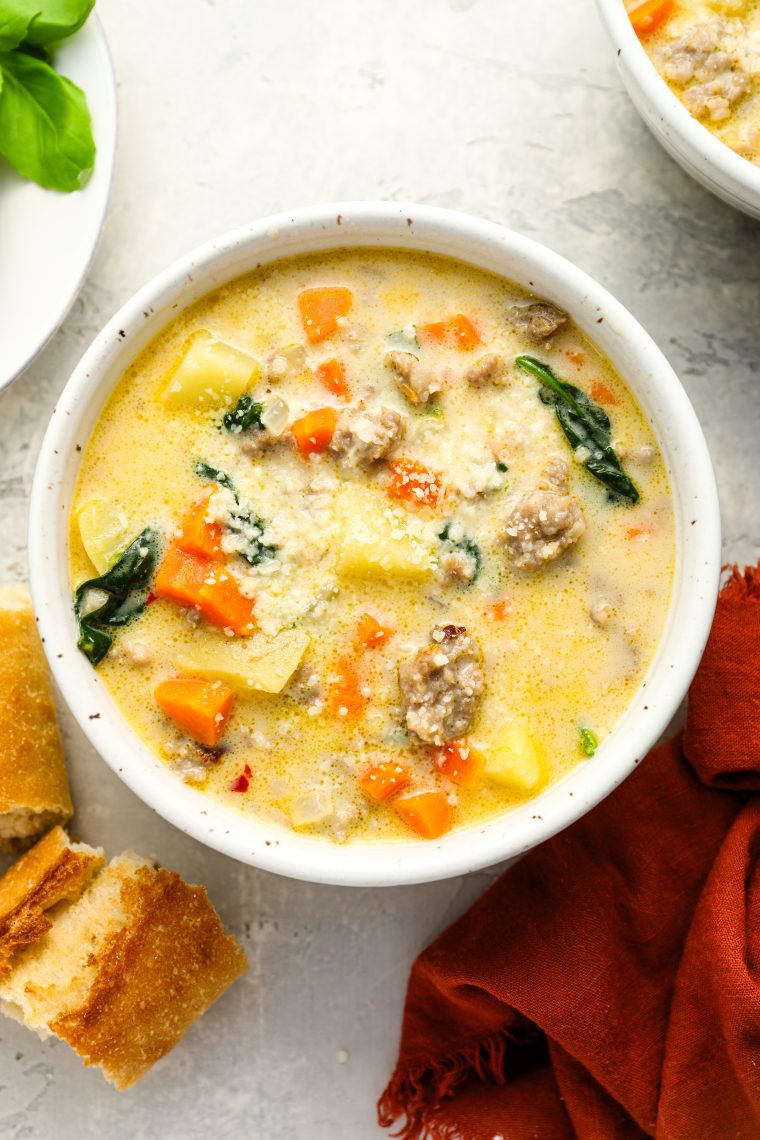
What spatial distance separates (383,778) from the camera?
9.22 ft

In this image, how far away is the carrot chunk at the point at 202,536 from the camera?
279 centimetres

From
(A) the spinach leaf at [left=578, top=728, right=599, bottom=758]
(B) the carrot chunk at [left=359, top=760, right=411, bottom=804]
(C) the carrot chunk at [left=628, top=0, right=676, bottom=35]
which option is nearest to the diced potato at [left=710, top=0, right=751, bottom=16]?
(C) the carrot chunk at [left=628, top=0, right=676, bottom=35]

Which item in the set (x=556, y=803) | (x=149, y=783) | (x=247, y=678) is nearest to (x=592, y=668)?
(x=556, y=803)

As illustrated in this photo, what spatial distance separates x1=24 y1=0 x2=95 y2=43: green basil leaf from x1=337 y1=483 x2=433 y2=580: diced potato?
1571mm

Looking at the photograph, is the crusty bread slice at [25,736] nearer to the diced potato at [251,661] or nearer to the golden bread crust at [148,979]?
the golden bread crust at [148,979]

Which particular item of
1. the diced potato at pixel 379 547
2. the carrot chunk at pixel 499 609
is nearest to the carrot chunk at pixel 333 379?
the diced potato at pixel 379 547

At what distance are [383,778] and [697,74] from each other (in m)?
1.99

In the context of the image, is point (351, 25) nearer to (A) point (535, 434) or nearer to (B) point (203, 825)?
(A) point (535, 434)

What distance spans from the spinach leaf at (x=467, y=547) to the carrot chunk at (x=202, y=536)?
1.74 feet

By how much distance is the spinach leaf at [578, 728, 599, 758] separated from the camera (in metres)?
2.82

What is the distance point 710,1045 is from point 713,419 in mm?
1777

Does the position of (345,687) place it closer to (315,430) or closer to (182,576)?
(182,576)

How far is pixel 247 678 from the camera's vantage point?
278cm

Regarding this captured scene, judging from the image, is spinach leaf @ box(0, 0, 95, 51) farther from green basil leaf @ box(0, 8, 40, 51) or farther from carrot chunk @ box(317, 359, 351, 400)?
carrot chunk @ box(317, 359, 351, 400)
